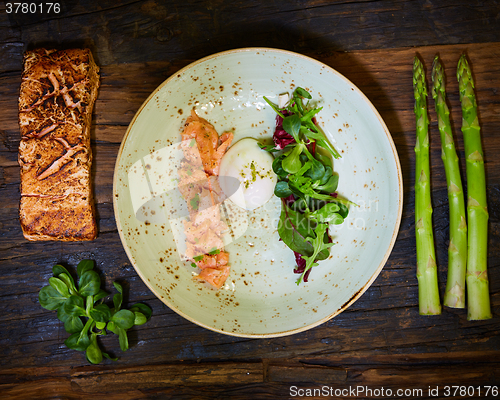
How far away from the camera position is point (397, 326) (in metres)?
2.21

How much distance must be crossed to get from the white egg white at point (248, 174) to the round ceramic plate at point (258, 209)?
8cm

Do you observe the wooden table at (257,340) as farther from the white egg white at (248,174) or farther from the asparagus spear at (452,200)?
the white egg white at (248,174)

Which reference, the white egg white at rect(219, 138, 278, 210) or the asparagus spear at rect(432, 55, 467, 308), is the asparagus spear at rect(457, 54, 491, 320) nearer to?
the asparagus spear at rect(432, 55, 467, 308)

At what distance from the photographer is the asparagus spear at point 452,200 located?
205cm

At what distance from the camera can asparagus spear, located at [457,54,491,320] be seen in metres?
2.04

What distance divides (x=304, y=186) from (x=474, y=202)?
1.21 meters

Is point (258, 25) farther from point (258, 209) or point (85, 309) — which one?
point (85, 309)

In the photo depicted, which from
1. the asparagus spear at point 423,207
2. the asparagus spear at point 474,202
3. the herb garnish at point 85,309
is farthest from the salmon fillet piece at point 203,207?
the asparagus spear at point 474,202

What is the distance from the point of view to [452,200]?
2070 mm

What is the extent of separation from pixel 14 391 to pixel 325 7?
3.59 m

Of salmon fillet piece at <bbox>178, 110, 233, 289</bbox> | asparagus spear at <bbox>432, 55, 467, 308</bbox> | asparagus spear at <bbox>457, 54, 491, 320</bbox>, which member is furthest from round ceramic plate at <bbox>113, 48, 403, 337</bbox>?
asparagus spear at <bbox>457, 54, 491, 320</bbox>

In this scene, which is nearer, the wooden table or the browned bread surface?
the browned bread surface

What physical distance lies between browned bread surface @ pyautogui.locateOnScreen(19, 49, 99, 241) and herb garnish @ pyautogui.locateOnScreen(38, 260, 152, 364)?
28 centimetres

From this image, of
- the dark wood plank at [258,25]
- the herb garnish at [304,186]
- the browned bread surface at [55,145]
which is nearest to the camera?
the herb garnish at [304,186]
